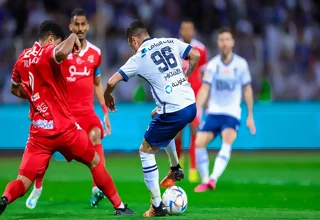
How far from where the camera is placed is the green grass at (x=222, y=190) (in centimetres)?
1045

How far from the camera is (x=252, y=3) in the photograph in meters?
23.5

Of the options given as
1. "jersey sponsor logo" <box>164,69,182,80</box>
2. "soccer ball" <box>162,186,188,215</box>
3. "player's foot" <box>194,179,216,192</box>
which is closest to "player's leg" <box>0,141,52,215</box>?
"soccer ball" <box>162,186,188,215</box>

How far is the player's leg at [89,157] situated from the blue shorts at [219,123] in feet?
14.4

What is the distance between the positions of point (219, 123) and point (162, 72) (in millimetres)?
4332

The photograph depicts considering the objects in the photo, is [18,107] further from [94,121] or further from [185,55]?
[185,55]

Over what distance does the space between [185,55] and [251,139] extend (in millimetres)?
11422

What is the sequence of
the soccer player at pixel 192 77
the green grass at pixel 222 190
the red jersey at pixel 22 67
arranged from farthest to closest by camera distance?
the soccer player at pixel 192 77 < the green grass at pixel 222 190 < the red jersey at pixel 22 67

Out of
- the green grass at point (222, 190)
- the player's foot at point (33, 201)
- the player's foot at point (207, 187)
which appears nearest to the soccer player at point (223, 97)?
the player's foot at point (207, 187)

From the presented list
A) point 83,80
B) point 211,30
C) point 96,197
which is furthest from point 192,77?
point 211,30

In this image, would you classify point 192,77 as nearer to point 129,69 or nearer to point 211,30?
point 211,30

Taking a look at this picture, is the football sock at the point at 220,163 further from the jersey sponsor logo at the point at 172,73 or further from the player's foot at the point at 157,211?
the jersey sponsor logo at the point at 172,73

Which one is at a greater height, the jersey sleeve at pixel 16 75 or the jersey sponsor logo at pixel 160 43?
the jersey sponsor logo at pixel 160 43

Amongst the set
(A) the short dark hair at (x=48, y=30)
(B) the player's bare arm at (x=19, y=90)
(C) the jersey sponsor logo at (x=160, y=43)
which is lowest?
(B) the player's bare arm at (x=19, y=90)

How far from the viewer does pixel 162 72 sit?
Result: 9984mm
